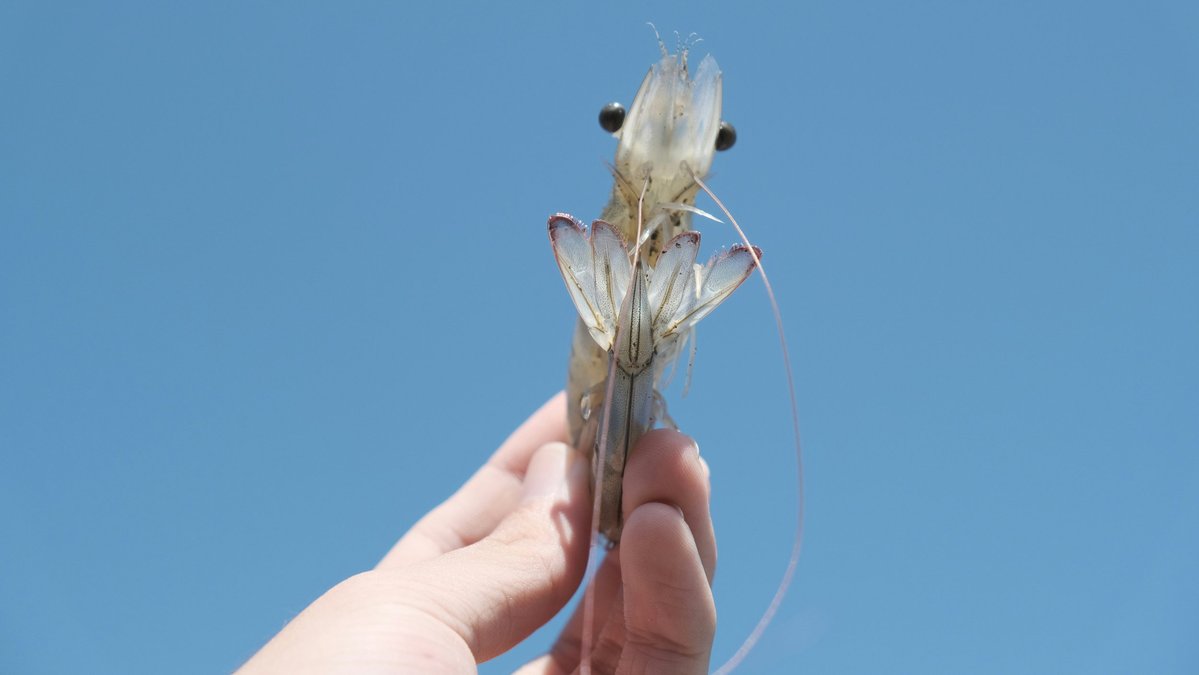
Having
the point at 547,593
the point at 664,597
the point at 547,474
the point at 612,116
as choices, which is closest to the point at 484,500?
the point at 547,474

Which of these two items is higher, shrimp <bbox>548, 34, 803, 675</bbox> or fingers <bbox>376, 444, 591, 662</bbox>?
shrimp <bbox>548, 34, 803, 675</bbox>

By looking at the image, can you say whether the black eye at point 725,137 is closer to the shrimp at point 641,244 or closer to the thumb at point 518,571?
the shrimp at point 641,244

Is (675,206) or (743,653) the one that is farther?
(675,206)

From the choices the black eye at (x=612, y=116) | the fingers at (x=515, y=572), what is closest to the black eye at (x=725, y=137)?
the black eye at (x=612, y=116)

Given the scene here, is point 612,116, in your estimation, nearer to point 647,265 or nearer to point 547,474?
point 647,265

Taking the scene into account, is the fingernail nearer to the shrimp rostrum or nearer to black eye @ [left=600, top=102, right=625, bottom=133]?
the shrimp rostrum

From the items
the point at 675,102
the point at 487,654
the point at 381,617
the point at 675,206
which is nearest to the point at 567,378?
the point at 675,206

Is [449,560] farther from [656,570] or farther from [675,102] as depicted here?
[675,102]

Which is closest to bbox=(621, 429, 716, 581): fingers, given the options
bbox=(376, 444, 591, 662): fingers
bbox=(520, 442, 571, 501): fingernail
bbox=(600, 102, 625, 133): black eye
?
bbox=(376, 444, 591, 662): fingers
